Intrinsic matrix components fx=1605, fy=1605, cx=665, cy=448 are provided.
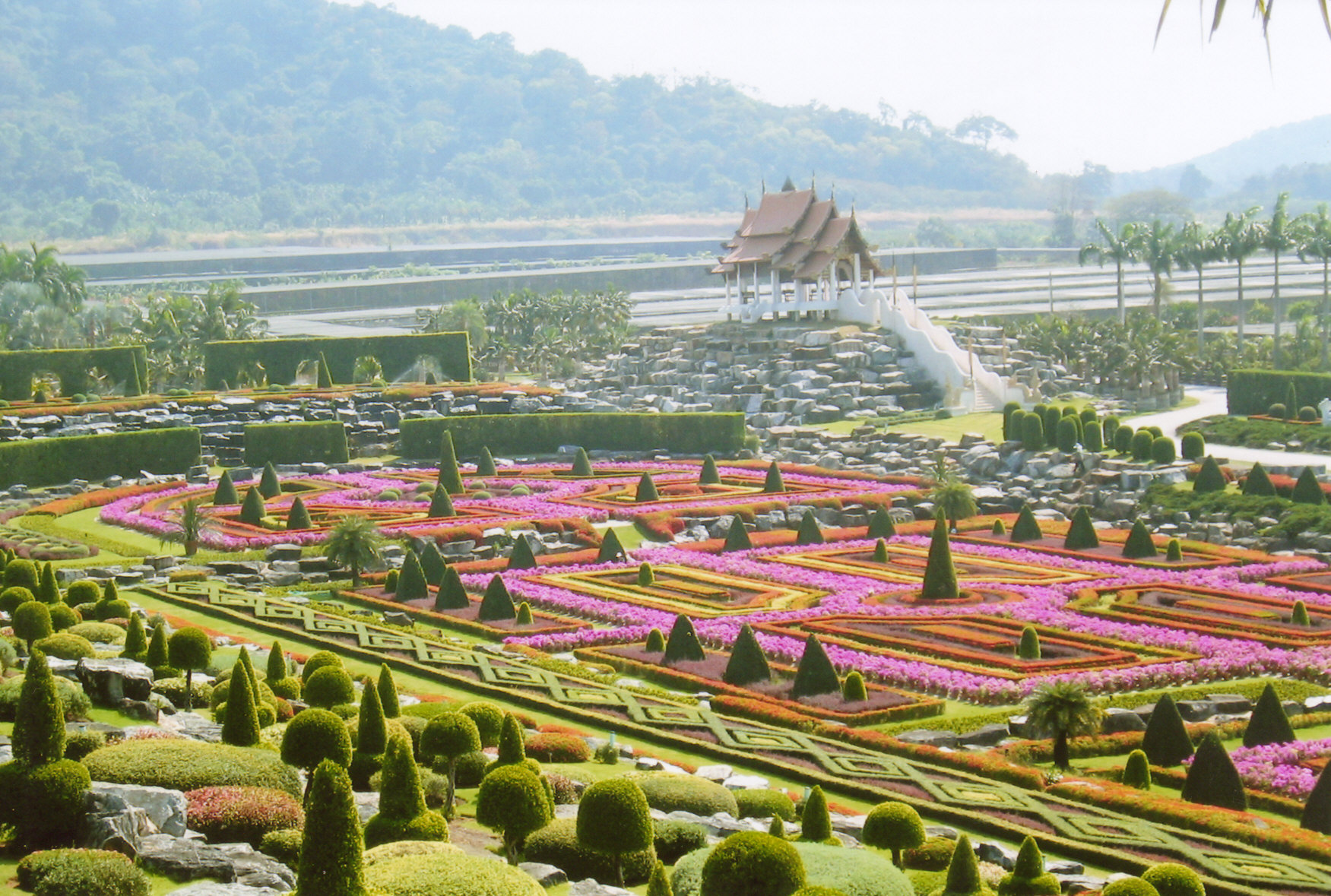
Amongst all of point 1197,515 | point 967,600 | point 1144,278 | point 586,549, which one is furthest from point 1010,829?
point 1144,278

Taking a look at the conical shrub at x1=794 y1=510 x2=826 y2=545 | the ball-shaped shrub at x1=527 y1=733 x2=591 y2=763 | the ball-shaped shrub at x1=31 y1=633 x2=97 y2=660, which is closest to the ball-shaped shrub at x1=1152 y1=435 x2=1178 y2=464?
the conical shrub at x1=794 y1=510 x2=826 y2=545

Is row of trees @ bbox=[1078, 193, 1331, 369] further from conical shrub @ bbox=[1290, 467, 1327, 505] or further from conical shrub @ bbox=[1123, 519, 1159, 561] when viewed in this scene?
conical shrub @ bbox=[1123, 519, 1159, 561]

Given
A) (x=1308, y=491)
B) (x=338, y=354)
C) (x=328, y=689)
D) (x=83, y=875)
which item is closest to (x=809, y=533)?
(x=1308, y=491)

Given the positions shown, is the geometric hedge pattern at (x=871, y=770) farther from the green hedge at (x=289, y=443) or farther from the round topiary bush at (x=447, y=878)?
the green hedge at (x=289, y=443)

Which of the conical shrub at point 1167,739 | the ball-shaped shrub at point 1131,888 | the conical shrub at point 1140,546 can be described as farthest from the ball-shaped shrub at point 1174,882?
the conical shrub at point 1140,546

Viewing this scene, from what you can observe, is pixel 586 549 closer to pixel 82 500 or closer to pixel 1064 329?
pixel 82 500

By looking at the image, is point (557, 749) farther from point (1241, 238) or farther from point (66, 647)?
point (1241, 238)
